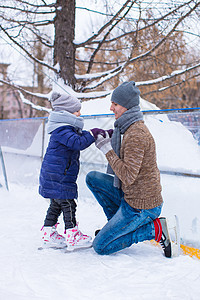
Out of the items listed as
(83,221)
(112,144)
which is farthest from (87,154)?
(112,144)

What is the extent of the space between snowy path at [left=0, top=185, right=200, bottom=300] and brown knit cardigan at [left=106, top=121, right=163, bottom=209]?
1.58ft

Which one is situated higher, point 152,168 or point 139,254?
point 152,168

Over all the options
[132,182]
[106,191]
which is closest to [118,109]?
[132,182]

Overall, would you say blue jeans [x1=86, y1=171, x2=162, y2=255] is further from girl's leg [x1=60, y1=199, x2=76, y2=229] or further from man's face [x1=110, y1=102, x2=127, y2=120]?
man's face [x1=110, y1=102, x2=127, y2=120]

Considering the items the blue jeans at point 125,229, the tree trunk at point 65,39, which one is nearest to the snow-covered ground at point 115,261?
the blue jeans at point 125,229

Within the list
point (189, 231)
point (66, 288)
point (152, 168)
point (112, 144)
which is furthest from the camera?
point (189, 231)

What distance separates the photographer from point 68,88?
5570 millimetres

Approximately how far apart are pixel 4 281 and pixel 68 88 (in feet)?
13.1

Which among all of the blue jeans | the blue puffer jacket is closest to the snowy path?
the blue jeans

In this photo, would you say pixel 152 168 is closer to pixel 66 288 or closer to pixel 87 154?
pixel 66 288

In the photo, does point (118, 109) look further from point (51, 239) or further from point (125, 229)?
point (51, 239)

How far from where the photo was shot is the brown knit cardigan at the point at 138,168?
2.42 meters

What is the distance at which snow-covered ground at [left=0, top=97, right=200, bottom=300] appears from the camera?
1.99 metres

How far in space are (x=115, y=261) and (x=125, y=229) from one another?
27 cm
